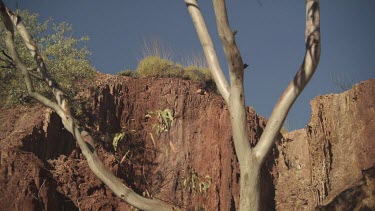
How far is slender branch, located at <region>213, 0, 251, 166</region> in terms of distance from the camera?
658 cm

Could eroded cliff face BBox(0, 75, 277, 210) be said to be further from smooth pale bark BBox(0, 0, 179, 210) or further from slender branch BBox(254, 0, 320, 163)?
slender branch BBox(254, 0, 320, 163)

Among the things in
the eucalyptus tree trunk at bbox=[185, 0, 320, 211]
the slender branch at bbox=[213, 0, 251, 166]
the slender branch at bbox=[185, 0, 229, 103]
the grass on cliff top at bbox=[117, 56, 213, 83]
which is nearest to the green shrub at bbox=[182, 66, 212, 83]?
the grass on cliff top at bbox=[117, 56, 213, 83]

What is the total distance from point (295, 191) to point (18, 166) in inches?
430

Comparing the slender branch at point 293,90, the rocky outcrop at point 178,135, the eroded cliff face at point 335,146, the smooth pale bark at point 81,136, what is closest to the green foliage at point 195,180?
the rocky outcrop at point 178,135

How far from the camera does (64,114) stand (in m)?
7.98

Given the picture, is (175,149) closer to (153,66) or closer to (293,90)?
(153,66)

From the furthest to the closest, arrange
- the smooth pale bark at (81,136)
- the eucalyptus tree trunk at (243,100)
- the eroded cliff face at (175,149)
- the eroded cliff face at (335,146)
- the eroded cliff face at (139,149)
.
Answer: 1. the eroded cliff face at (335,146)
2. the eroded cliff face at (175,149)
3. the eroded cliff face at (139,149)
4. the smooth pale bark at (81,136)
5. the eucalyptus tree trunk at (243,100)

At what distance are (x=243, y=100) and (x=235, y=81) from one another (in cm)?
26

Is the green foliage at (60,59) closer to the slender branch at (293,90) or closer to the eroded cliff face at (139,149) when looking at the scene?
the eroded cliff face at (139,149)

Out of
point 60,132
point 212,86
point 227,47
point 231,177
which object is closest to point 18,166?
point 60,132

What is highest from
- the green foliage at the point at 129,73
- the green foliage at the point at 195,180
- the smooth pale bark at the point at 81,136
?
the green foliage at the point at 129,73

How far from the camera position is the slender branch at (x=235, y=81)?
21.6ft

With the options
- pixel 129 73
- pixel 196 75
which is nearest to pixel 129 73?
pixel 129 73

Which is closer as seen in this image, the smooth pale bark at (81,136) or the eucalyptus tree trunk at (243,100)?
the eucalyptus tree trunk at (243,100)
